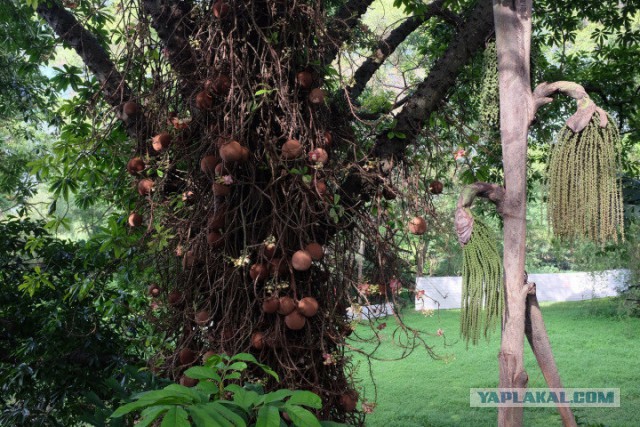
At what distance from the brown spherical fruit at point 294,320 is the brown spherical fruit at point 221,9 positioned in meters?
0.72

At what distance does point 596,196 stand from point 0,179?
3966mm

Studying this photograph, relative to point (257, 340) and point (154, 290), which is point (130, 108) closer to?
point (154, 290)

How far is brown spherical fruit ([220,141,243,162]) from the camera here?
1407 millimetres

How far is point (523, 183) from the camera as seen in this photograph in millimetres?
1510

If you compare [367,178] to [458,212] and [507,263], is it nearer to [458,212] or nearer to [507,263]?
[458,212]

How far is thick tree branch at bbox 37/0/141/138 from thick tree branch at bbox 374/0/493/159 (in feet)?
2.64

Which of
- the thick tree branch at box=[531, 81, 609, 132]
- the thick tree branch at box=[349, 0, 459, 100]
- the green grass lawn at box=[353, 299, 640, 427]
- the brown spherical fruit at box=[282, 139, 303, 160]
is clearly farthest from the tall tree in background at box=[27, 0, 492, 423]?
the green grass lawn at box=[353, 299, 640, 427]

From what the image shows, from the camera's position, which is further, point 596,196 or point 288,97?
point 288,97

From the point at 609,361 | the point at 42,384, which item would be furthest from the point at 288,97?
the point at 609,361

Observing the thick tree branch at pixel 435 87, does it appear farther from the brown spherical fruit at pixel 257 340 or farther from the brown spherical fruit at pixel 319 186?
the brown spherical fruit at pixel 257 340

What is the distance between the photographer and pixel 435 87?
196 cm

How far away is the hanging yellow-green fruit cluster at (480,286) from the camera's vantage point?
1.48m

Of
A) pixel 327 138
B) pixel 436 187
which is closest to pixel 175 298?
pixel 327 138

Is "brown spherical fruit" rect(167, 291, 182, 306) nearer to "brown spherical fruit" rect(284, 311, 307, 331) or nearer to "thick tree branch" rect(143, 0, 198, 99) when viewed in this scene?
"brown spherical fruit" rect(284, 311, 307, 331)
